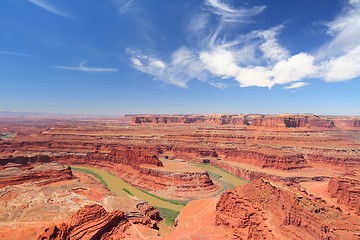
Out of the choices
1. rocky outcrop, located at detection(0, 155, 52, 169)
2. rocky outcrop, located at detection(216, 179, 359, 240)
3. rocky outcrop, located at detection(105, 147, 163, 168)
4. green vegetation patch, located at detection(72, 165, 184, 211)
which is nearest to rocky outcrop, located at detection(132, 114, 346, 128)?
rocky outcrop, located at detection(105, 147, 163, 168)

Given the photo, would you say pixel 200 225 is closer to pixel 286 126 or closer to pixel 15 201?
pixel 15 201

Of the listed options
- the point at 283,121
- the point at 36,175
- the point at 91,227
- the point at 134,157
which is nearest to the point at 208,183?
the point at 134,157

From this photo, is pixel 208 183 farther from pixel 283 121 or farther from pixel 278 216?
pixel 283 121

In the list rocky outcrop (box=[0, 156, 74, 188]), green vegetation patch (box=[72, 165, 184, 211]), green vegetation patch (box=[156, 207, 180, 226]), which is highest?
rocky outcrop (box=[0, 156, 74, 188])

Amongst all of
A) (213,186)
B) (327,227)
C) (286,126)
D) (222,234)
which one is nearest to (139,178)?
(213,186)

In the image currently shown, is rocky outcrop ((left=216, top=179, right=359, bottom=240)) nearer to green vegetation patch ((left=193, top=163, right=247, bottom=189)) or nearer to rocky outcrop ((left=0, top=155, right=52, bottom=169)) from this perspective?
green vegetation patch ((left=193, top=163, right=247, bottom=189))

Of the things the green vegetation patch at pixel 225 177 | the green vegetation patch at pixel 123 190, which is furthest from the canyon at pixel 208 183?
the green vegetation patch at pixel 123 190
